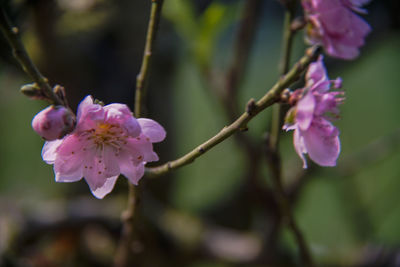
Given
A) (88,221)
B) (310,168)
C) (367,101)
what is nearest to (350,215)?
(310,168)

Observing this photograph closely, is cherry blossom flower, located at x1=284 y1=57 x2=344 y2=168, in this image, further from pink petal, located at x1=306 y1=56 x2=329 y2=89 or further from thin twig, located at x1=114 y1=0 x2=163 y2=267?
thin twig, located at x1=114 y1=0 x2=163 y2=267

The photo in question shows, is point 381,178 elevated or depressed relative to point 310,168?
depressed

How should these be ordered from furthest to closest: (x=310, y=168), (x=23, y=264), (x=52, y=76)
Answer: (x=52, y=76)
(x=310, y=168)
(x=23, y=264)

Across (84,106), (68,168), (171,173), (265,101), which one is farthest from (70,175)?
(171,173)

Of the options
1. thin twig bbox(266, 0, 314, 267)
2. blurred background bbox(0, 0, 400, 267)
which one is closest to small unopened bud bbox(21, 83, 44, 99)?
blurred background bbox(0, 0, 400, 267)

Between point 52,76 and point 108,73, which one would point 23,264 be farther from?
point 108,73
